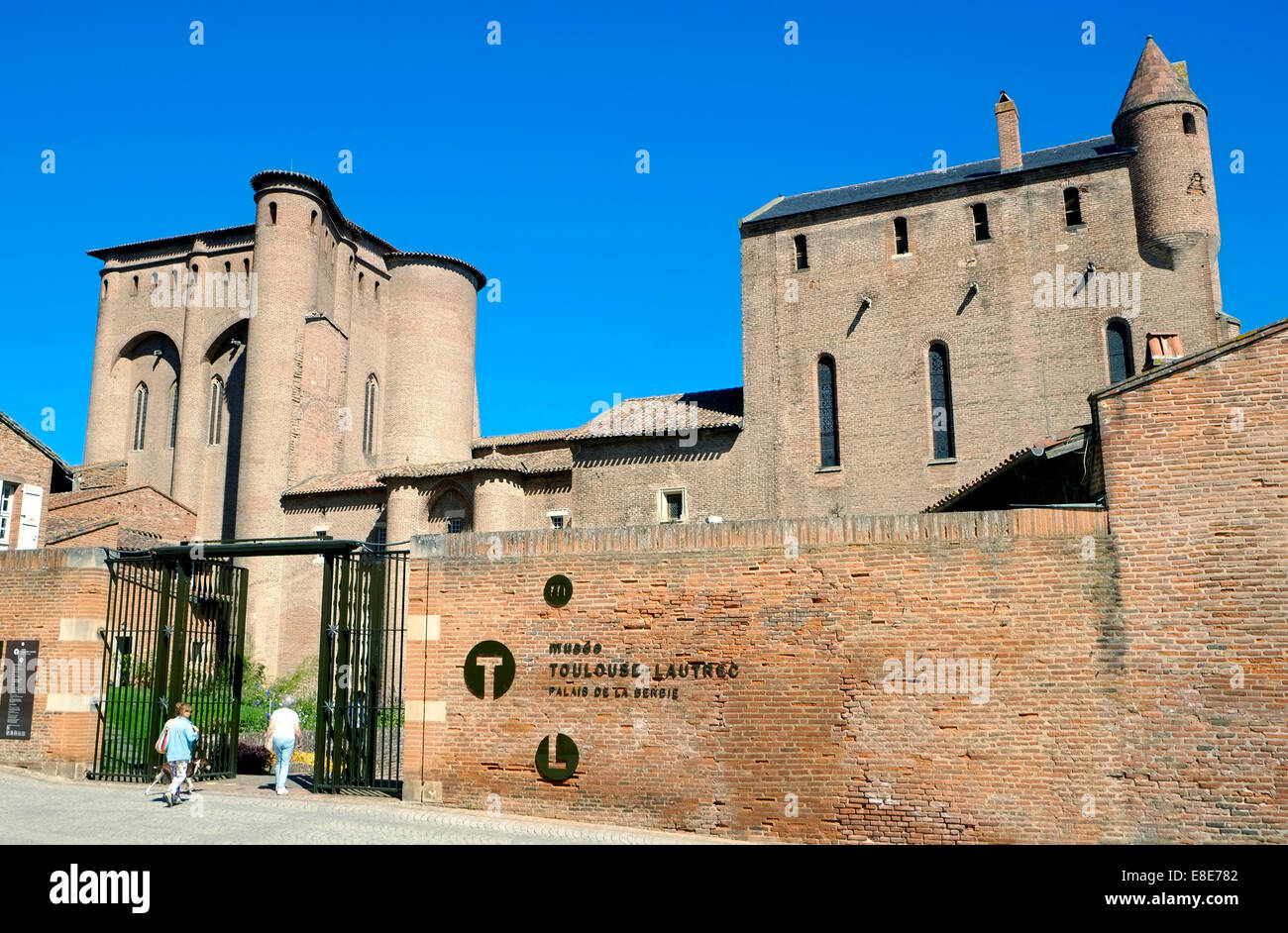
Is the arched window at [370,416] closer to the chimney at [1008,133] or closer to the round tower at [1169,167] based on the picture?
the chimney at [1008,133]

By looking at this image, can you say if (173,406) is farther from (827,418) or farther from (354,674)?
(354,674)

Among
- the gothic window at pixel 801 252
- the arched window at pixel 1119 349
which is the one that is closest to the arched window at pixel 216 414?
the gothic window at pixel 801 252

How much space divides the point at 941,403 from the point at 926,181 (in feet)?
25.0

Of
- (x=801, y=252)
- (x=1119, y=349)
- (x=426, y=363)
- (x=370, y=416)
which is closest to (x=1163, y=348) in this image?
(x=1119, y=349)

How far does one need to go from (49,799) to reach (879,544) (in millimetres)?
11510

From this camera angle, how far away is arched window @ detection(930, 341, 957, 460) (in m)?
28.8

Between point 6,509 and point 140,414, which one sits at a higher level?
point 140,414

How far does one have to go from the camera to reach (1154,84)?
27719mm

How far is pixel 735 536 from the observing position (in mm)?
12266

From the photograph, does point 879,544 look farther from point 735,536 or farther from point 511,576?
point 511,576

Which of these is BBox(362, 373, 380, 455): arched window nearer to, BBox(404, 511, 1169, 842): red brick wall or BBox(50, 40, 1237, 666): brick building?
BBox(50, 40, 1237, 666): brick building

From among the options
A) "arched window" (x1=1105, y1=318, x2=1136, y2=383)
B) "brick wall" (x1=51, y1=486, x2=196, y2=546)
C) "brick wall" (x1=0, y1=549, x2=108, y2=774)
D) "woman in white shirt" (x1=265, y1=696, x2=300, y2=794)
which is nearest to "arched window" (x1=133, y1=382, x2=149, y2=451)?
"brick wall" (x1=51, y1=486, x2=196, y2=546)

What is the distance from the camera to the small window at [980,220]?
97.1 ft
